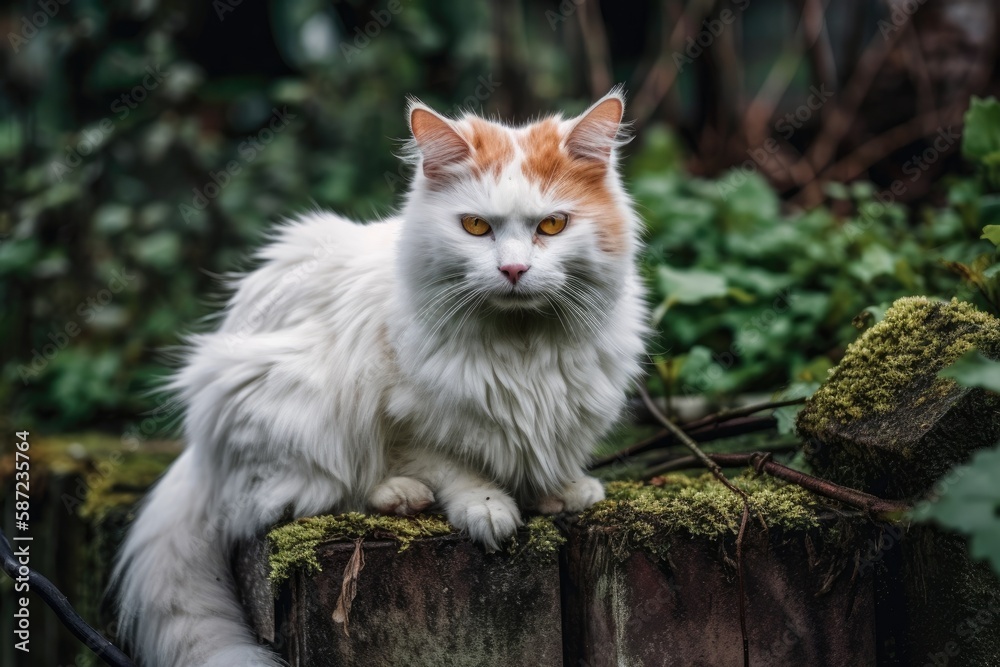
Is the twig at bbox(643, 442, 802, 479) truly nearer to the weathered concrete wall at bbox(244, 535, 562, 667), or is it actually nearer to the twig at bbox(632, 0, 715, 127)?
the weathered concrete wall at bbox(244, 535, 562, 667)

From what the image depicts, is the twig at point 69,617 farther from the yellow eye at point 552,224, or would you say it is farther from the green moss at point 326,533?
the yellow eye at point 552,224

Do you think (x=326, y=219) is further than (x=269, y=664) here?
Yes

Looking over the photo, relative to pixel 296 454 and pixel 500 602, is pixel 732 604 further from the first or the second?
pixel 296 454

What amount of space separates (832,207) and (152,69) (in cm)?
407

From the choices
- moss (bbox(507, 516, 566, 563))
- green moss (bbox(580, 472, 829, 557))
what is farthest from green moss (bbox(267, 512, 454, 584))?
green moss (bbox(580, 472, 829, 557))

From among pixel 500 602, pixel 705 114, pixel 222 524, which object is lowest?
pixel 500 602

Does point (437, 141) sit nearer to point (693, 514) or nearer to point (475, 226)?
point (475, 226)

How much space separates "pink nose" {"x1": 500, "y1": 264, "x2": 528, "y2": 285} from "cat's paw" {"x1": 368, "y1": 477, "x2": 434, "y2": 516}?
627 mm

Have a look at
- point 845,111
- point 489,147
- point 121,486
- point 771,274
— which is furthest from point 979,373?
point 845,111

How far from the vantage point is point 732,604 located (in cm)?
212

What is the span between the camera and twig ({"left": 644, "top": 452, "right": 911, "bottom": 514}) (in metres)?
2.07

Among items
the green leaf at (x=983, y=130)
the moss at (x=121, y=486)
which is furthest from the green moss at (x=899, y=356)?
the moss at (x=121, y=486)

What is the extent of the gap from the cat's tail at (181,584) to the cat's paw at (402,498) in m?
0.48

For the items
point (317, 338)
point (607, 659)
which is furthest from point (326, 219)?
point (607, 659)
